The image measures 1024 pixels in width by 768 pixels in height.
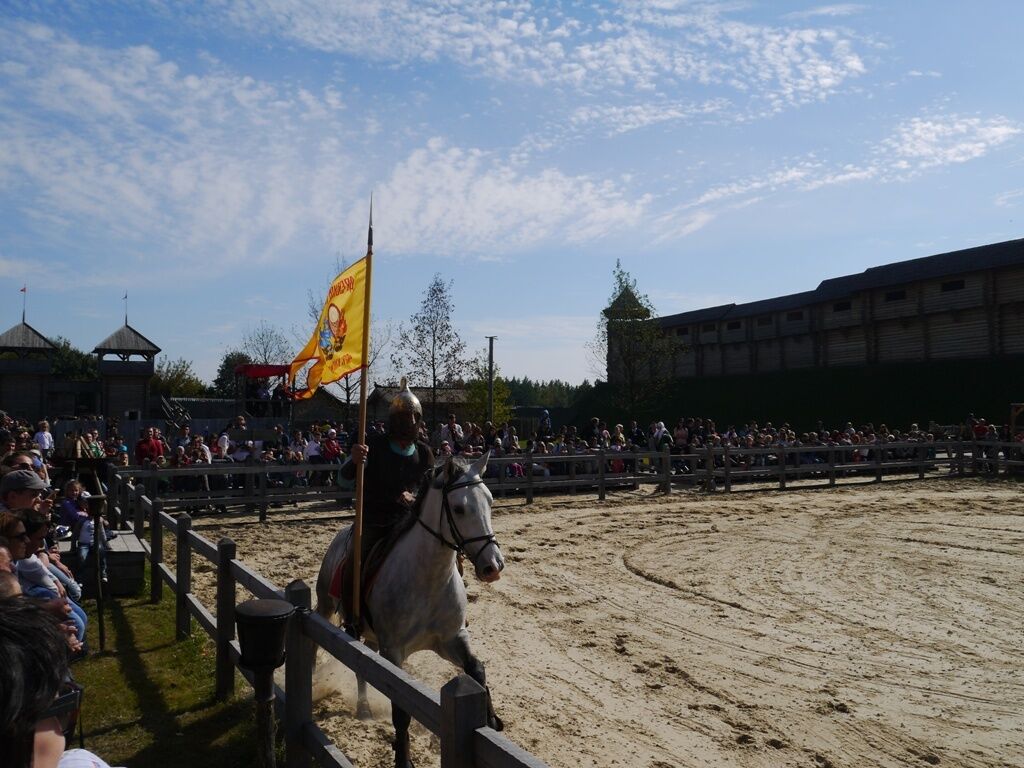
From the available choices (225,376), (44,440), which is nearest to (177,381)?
(225,376)

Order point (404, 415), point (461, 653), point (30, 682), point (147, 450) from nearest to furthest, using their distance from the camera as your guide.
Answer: point (30, 682)
point (461, 653)
point (404, 415)
point (147, 450)

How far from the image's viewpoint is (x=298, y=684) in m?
4.38

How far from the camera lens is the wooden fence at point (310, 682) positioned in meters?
2.61

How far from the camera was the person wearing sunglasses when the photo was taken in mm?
1623

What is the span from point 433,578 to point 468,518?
57cm

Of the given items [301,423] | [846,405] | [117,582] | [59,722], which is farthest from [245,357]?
[59,722]

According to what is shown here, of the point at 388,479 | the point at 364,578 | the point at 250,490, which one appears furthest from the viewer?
the point at 250,490

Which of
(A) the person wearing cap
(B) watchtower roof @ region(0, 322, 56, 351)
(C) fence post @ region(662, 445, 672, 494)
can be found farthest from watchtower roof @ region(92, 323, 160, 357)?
(A) the person wearing cap

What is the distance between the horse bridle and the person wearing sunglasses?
3.04 m

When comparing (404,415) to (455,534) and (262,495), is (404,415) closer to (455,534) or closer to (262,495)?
(455,534)

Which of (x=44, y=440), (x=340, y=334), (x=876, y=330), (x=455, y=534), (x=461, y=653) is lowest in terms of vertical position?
(x=461, y=653)

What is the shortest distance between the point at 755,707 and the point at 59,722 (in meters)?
5.17

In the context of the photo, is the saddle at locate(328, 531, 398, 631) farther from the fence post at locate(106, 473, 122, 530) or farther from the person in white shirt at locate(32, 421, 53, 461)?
the person in white shirt at locate(32, 421, 53, 461)

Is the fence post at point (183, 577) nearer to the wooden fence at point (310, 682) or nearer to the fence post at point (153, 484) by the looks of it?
the wooden fence at point (310, 682)
